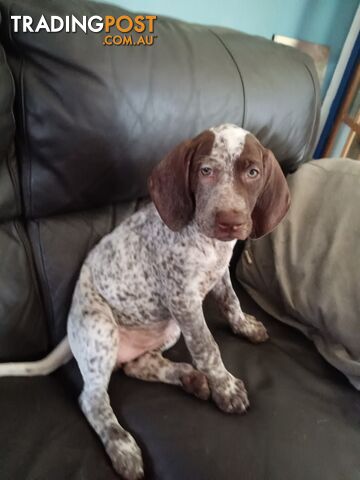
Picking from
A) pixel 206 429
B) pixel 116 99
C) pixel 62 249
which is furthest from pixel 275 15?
pixel 206 429

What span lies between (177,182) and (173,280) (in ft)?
1.11

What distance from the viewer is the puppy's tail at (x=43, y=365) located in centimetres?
127

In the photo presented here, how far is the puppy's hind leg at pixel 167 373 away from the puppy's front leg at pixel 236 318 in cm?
27

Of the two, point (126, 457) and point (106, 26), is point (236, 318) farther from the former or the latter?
point (106, 26)

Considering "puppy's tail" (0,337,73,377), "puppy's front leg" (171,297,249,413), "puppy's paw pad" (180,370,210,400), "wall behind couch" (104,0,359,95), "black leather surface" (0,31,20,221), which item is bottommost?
"puppy's tail" (0,337,73,377)

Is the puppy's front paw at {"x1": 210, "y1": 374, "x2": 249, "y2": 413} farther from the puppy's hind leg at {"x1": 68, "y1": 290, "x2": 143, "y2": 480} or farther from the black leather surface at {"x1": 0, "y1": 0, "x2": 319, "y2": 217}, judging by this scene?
the black leather surface at {"x1": 0, "y1": 0, "x2": 319, "y2": 217}

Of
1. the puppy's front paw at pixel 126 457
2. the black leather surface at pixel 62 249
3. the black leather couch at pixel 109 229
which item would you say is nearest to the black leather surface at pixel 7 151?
the black leather couch at pixel 109 229

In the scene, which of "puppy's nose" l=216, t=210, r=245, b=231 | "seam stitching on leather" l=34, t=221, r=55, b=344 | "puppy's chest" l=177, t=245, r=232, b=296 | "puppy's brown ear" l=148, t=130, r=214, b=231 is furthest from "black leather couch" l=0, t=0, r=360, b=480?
"puppy's nose" l=216, t=210, r=245, b=231

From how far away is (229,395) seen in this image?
3.82 ft

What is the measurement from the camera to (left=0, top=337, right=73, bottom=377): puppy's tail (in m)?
1.27

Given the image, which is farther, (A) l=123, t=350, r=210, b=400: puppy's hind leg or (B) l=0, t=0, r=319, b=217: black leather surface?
(A) l=123, t=350, r=210, b=400: puppy's hind leg

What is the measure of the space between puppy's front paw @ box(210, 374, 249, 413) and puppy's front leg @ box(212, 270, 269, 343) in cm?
26

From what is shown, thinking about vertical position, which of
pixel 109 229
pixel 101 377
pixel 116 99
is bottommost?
pixel 101 377

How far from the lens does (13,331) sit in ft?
4.22
